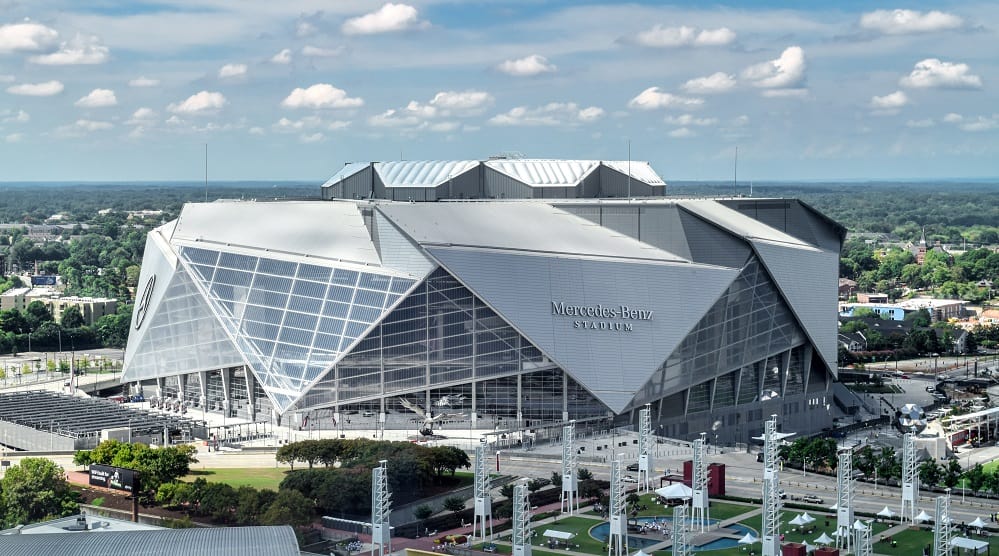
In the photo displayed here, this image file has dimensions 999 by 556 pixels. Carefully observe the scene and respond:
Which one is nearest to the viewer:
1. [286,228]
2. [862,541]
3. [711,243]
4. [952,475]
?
[862,541]

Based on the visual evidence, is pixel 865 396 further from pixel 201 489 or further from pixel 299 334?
pixel 201 489

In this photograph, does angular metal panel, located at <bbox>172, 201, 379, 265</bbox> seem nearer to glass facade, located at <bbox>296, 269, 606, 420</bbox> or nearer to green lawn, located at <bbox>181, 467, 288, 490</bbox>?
glass facade, located at <bbox>296, 269, 606, 420</bbox>

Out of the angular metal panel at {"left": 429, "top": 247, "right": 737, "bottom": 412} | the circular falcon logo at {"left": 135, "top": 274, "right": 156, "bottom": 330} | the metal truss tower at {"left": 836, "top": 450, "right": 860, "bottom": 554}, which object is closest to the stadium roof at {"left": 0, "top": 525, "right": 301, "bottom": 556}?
the metal truss tower at {"left": 836, "top": 450, "right": 860, "bottom": 554}

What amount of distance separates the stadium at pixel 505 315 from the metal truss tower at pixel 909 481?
816 inches

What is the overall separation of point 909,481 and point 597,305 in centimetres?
2468

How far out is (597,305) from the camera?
9450 cm

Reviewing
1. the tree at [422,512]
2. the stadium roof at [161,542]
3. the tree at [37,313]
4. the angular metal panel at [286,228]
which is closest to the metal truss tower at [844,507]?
the tree at [422,512]

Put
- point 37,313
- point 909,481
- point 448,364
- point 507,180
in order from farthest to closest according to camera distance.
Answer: point 37,313
point 507,180
point 448,364
point 909,481

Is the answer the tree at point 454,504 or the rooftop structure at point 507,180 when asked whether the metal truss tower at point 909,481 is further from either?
the rooftop structure at point 507,180

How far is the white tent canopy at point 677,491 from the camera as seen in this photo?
7500cm

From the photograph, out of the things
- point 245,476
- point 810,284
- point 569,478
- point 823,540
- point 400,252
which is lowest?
point 823,540

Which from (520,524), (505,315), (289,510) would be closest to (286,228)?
(505,315)

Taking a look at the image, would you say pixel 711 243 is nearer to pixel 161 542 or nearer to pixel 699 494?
pixel 699 494

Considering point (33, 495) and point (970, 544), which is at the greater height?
point (33, 495)
